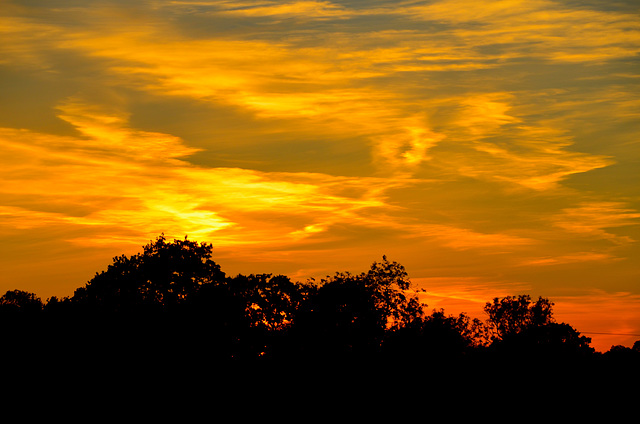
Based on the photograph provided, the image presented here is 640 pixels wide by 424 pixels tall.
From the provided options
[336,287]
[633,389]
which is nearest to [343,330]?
[336,287]

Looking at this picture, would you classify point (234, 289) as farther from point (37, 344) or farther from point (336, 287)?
point (37, 344)

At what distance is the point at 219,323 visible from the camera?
7025 centimetres

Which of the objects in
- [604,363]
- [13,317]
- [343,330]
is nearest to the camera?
[13,317]

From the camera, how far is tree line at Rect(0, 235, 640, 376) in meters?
62.1

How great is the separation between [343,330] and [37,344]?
96.3 feet

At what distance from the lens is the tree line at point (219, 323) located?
6206 centimetres

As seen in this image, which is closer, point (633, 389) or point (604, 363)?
point (633, 389)

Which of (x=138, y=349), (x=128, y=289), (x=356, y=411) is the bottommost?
(x=356, y=411)

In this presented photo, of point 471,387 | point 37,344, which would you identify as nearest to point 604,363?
point 471,387

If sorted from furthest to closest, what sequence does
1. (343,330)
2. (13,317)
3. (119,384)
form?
(343,330) < (13,317) < (119,384)

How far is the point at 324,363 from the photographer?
230 ft

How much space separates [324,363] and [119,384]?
741 inches

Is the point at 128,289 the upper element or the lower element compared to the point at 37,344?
upper

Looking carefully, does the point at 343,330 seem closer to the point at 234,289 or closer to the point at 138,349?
A: the point at 234,289
